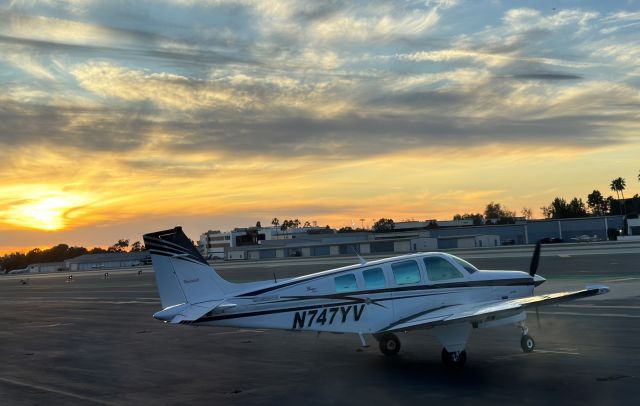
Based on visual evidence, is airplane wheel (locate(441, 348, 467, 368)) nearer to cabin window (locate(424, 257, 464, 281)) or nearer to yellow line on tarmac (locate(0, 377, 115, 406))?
cabin window (locate(424, 257, 464, 281))

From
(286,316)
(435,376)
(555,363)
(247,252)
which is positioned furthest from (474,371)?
(247,252)

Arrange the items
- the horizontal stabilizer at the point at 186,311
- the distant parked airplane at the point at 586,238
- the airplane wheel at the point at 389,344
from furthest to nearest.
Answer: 1. the distant parked airplane at the point at 586,238
2. the airplane wheel at the point at 389,344
3. the horizontal stabilizer at the point at 186,311

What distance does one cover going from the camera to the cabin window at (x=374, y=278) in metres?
15.7

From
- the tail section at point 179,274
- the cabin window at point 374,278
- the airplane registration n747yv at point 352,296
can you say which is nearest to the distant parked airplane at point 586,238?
the airplane registration n747yv at point 352,296

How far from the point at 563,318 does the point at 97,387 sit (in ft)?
51.1

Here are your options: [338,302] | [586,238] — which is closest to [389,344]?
[338,302]

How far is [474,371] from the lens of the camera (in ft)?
47.2

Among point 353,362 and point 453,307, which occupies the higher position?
point 453,307

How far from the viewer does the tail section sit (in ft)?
52.5

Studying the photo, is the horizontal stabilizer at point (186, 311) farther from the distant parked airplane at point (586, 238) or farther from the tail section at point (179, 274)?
the distant parked airplane at point (586, 238)

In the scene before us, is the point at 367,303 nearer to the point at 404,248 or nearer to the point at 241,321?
the point at 241,321

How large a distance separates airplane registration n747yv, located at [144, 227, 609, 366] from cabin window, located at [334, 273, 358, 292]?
0.9 inches

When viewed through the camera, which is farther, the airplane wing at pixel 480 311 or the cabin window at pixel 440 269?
the cabin window at pixel 440 269

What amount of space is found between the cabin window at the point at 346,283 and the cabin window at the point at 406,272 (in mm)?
999
